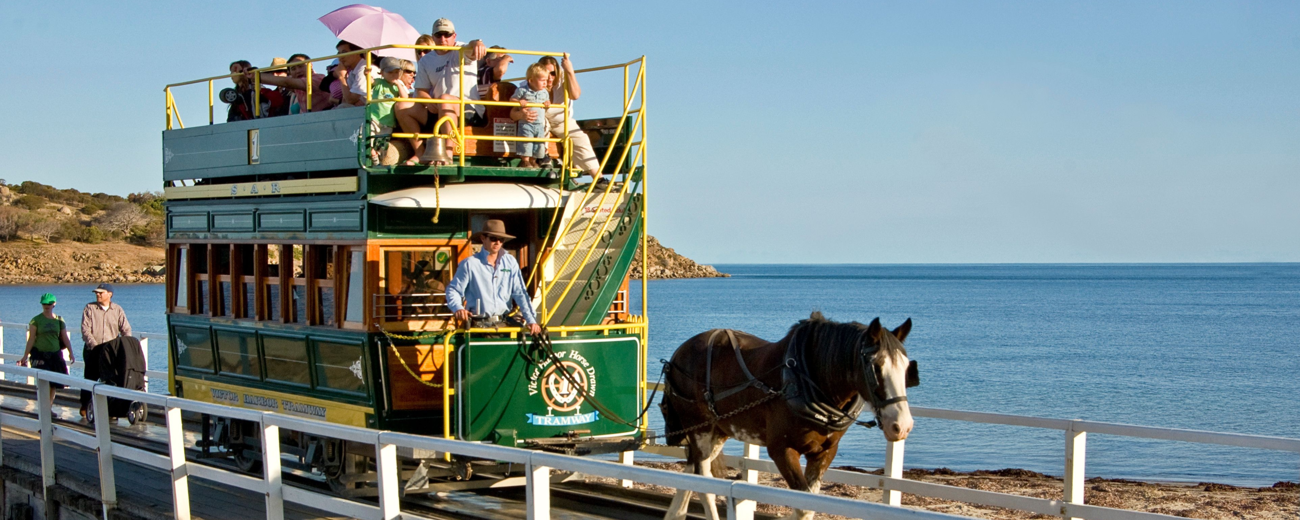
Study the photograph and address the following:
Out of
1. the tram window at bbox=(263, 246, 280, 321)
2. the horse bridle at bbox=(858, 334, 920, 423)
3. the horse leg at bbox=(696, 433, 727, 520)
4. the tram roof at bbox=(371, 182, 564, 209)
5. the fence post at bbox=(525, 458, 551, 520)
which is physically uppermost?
the tram roof at bbox=(371, 182, 564, 209)

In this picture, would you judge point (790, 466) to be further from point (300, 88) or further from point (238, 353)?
point (300, 88)

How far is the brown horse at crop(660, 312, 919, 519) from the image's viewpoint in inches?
307

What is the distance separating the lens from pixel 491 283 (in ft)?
32.6

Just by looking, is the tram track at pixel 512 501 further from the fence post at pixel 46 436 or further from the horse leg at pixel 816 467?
the horse leg at pixel 816 467

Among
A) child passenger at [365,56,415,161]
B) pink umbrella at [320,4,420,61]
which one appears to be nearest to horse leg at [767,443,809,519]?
child passenger at [365,56,415,161]

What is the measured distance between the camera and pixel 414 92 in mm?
11398

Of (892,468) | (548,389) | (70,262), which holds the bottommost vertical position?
(70,262)

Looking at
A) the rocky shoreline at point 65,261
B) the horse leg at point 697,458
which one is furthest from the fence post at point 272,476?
the rocky shoreline at point 65,261

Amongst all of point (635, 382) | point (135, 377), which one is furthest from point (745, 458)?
point (135, 377)

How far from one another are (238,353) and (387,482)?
507 centimetres

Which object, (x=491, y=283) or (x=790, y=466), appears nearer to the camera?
(x=790, y=466)

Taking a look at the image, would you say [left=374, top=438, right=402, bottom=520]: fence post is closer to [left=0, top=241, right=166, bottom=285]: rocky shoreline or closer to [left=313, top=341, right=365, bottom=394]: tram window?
[left=313, top=341, right=365, bottom=394]: tram window

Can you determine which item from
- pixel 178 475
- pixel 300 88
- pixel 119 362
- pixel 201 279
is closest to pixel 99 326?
pixel 119 362

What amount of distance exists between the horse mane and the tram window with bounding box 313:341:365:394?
3.75 metres
